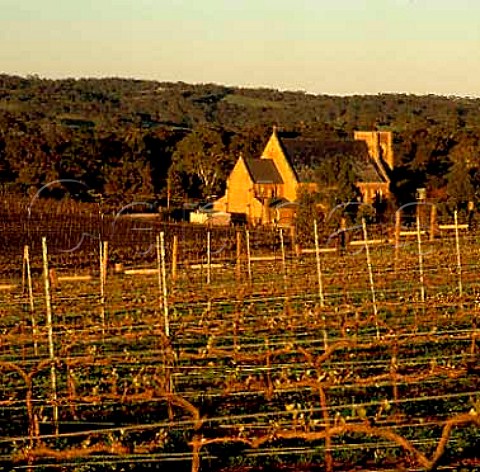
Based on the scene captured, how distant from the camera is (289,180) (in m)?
71.9

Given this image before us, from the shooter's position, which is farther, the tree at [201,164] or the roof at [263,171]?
the tree at [201,164]

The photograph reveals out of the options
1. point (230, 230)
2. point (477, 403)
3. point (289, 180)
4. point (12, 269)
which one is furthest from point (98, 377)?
point (289, 180)

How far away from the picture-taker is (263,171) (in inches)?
2852

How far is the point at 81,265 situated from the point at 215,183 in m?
52.5

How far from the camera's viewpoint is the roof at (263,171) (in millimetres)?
71131

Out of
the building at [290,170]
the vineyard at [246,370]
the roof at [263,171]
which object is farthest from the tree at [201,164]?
the vineyard at [246,370]

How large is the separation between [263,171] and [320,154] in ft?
13.3

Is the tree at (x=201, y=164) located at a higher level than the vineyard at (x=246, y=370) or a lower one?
higher

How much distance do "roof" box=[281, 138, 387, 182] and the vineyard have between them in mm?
40138

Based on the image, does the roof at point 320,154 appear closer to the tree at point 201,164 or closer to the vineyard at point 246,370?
the tree at point 201,164

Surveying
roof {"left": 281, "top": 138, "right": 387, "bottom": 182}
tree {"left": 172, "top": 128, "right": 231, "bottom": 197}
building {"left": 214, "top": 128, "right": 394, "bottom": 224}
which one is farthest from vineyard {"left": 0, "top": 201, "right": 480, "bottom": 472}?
tree {"left": 172, "top": 128, "right": 231, "bottom": 197}

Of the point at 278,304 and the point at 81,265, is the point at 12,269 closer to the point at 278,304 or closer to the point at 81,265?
the point at 81,265

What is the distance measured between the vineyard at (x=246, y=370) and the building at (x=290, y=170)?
3788cm

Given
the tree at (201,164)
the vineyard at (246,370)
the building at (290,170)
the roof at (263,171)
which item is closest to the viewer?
the vineyard at (246,370)
